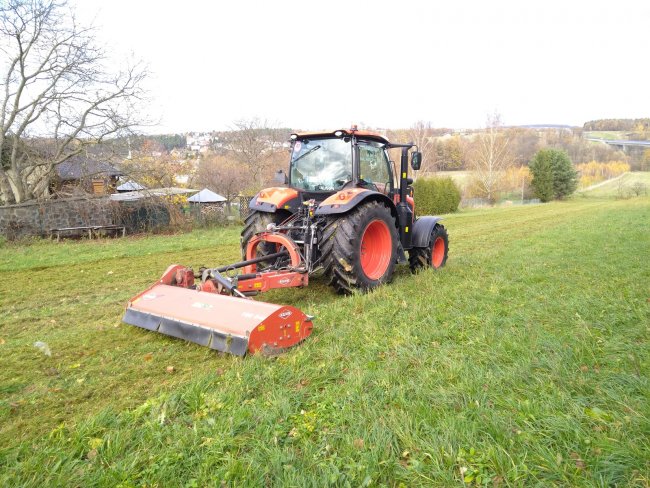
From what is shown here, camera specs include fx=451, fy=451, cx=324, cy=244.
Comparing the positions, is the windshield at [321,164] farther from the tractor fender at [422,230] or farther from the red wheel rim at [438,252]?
the red wheel rim at [438,252]

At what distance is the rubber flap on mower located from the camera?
11.9 feet

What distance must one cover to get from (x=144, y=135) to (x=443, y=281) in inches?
502

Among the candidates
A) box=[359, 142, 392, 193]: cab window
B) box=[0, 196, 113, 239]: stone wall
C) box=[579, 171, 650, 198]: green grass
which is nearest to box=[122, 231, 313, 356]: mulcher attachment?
box=[359, 142, 392, 193]: cab window

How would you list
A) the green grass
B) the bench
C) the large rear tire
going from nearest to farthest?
the large rear tire → the bench → the green grass

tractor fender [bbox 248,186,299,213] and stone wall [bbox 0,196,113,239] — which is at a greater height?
tractor fender [bbox 248,186,299,213]

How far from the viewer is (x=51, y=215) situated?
544 inches

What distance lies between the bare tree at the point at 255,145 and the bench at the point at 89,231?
17.8m

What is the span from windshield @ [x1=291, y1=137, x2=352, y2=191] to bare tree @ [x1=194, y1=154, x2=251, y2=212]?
21.4 m

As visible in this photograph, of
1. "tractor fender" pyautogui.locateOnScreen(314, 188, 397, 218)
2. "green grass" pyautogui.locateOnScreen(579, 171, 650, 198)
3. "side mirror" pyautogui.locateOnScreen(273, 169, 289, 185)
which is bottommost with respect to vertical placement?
"green grass" pyautogui.locateOnScreen(579, 171, 650, 198)

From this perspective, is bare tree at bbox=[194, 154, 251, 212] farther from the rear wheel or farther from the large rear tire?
the large rear tire

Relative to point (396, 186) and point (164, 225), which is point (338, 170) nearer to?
point (396, 186)

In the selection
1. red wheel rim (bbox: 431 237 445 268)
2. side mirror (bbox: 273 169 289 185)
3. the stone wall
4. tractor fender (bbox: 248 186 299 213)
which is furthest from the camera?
the stone wall

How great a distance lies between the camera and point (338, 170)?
598cm

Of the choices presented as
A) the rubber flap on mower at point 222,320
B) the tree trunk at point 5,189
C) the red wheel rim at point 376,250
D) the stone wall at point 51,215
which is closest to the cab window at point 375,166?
the red wheel rim at point 376,250
